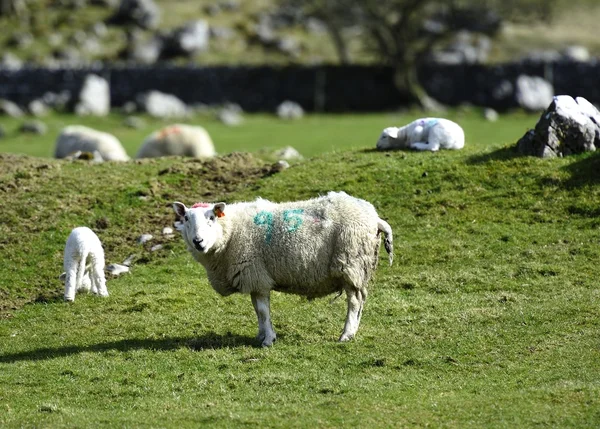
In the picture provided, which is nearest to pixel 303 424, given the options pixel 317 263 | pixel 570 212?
pixel 317 263

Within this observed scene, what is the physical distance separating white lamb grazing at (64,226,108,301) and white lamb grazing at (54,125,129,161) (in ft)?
43.1

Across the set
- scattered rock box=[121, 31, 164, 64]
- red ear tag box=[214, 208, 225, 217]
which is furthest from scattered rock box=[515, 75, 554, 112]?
red ear tag box=[214, 208, 225, 217]

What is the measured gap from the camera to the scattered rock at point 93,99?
51219 millimetres

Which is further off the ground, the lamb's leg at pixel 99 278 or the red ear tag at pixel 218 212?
the red ear tag at pixel 218 212

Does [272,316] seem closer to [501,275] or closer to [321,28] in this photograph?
[501,275]

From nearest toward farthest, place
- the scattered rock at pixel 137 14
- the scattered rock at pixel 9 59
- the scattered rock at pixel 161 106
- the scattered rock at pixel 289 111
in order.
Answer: the scattered rock at pixel 161 106 → the scattered rock at pixel 289 111 → the scattered rock at pixel 9 59 → the scattered rock at pixel 137 14

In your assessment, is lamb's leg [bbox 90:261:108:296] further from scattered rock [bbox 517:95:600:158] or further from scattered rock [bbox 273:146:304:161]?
scattered rock [bbox 517:95:600:158]

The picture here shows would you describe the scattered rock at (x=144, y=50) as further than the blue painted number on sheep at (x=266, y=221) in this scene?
Yes

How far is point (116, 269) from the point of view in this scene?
18.1m

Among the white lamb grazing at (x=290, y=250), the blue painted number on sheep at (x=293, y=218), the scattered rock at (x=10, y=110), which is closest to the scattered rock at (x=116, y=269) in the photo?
the white lamb grazing at (x=290, y=250)

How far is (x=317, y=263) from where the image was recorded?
13.8 metres

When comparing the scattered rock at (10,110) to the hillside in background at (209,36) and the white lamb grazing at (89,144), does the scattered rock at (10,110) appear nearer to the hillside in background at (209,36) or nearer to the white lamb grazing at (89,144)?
the hillside in background at (209,36)

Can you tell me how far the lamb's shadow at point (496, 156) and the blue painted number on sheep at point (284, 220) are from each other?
8192 mm

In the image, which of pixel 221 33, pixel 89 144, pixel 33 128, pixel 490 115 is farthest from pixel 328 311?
pixel 221 33
